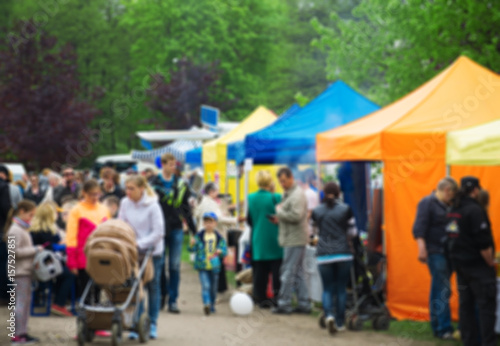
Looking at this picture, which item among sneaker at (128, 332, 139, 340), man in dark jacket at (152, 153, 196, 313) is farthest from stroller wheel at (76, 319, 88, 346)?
man in dark jacket at (152, 153, 196, 313)

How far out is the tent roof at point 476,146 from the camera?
8.22 metres

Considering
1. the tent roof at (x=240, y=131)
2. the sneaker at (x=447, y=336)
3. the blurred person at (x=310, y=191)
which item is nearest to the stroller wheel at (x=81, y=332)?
the sneaker at (x=447, y=336)

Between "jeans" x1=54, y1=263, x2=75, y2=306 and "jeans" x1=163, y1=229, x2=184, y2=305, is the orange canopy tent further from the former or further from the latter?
"jeans" x1=54, y1=263, x2=75, y2=306

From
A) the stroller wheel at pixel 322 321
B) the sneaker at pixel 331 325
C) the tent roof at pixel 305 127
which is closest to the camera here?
the sneaker at pixel 331 325

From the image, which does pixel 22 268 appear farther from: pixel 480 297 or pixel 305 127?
pixel 305 127

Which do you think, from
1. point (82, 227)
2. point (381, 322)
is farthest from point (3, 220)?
point (381, 322)

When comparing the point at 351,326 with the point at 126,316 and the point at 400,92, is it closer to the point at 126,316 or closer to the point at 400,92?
the point at 126,316

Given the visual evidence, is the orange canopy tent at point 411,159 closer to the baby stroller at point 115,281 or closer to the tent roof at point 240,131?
the baby stroller at point 115,281

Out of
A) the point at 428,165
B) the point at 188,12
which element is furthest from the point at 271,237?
the point at 188,12

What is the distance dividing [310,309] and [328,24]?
53297 millimetres

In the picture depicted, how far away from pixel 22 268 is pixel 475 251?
4641 mm

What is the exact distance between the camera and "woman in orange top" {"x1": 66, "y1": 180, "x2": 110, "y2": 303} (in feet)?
30.5

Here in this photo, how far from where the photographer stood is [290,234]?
1175 cm

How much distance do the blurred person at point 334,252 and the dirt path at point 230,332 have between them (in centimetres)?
31
